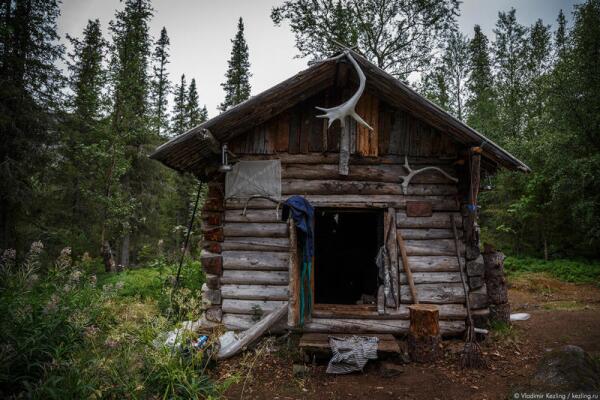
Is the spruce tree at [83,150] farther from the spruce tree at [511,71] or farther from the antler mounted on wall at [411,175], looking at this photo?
the spruce tree at [511,71]

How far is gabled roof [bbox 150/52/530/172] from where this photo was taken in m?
5.70

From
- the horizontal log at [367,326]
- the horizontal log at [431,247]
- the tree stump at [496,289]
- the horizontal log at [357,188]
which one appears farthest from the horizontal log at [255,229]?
the tree stump at [496,289]

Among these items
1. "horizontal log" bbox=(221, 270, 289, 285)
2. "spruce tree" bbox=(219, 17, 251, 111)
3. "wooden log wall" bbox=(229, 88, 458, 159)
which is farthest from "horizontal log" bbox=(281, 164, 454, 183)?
"spruce tree" bbox=(219, 17, 251, 111)

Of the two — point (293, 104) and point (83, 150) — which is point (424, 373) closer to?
point (293, 104)

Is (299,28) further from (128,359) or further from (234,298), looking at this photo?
(128,359)

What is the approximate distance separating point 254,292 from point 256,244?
877mm

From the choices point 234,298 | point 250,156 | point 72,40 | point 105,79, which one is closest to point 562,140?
point 250,156

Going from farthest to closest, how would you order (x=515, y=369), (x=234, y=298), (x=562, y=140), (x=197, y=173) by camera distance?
(x=562, y=140)
(x=197, y=173)
(x=234, y=298)
(x=515, y=369)

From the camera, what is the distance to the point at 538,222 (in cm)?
1681

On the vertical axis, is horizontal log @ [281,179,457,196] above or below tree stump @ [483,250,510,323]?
above

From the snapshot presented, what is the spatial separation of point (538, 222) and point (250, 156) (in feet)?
54.9

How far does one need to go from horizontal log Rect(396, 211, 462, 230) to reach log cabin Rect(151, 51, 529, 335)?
19mm

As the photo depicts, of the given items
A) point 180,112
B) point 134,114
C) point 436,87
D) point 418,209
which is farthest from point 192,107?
point 418,209

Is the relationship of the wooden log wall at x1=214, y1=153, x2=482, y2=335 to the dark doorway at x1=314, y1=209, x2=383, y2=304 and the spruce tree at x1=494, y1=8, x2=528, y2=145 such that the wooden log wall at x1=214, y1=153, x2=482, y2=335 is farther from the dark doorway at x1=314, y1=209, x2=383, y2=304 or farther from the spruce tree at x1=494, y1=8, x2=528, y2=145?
the spruce tree at x1=494, y1=8, x2=528, y2=145
